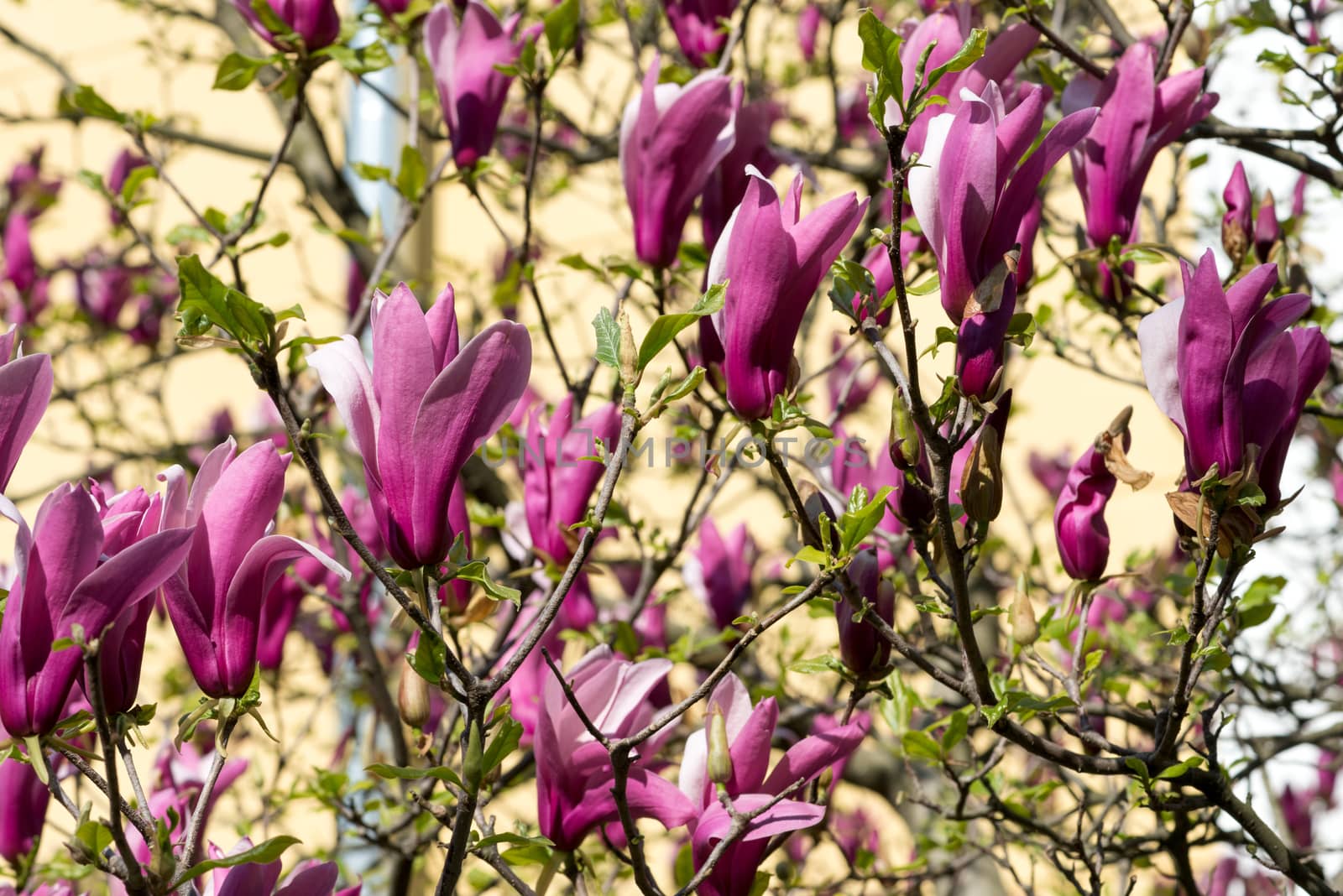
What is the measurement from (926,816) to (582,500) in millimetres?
1146

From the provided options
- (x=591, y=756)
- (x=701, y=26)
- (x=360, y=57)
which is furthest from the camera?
(x=701, y=26)

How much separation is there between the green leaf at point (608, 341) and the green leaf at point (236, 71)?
70 cm

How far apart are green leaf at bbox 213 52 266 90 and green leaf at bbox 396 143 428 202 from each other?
175 mm

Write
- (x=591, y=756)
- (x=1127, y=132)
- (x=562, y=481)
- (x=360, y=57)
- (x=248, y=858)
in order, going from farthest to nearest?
(x=360, y=57) < (x=562, y=481) < (x=1127, y=132) < (x=591, y=756) < (x=248, y=858)

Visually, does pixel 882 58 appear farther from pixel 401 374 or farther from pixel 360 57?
pixel 360 57

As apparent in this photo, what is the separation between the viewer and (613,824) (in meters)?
1.06

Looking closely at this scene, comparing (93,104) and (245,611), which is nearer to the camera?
(245,611)

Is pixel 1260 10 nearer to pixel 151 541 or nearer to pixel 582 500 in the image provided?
pixel 582 500

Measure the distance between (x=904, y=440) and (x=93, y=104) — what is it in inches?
41.0

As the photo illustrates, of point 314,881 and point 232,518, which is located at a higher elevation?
point 232,518

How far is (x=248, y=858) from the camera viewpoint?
2.06 ft

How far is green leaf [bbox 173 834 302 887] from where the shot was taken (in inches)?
24.3

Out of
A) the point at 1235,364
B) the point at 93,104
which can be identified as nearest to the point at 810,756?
the point at 1235,364

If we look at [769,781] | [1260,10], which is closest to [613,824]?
[769,781]
